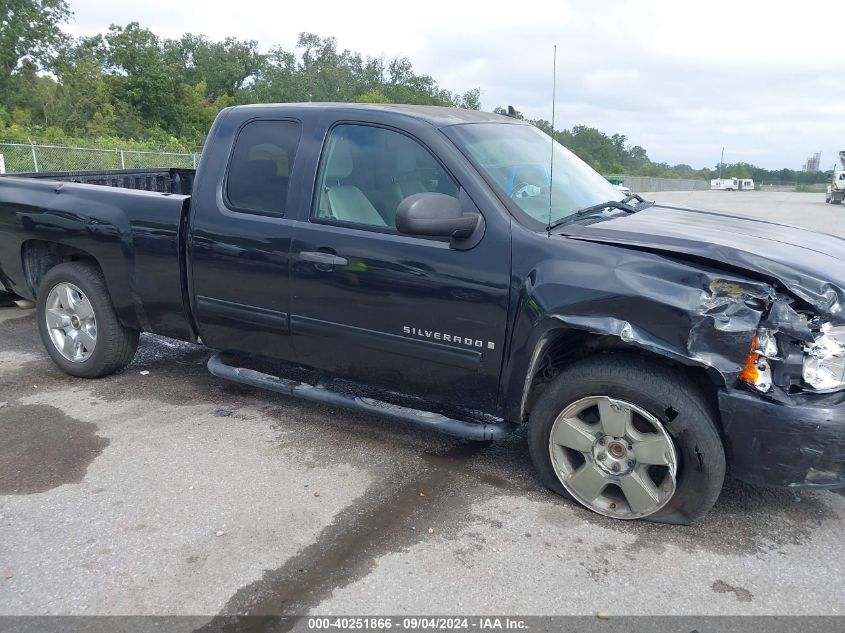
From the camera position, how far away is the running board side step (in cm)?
345

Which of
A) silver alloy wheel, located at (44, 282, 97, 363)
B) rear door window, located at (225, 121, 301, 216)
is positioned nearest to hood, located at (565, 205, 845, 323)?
rear door window, located at (225, 121, 301, 216)

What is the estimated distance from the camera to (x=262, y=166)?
13.2 feet

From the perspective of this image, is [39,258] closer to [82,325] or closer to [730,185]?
[82,325]

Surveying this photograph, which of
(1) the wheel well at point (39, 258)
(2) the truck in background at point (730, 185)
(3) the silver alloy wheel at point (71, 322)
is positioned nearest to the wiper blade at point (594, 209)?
(3) the silver alloy wheel at point (71, 322)

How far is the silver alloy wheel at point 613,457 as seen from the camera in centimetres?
306

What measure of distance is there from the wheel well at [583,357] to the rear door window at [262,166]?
1.70 m

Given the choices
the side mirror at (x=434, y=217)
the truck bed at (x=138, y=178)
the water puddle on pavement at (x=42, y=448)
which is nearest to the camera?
the side mirror at (x=434, y=217)

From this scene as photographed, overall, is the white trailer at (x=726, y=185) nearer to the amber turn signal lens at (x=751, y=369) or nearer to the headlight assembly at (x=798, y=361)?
the headlight assembly at (x=798, y=361)

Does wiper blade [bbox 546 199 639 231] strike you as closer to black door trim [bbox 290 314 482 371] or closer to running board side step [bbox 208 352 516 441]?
black door trim [bbox 290 314 482 371]

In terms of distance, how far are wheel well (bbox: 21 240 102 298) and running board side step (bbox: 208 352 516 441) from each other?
1.58 m

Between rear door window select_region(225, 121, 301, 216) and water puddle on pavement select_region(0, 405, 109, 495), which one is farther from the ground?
rear door window select_region(225, 121, 301, 216)

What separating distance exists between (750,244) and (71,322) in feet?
14.5

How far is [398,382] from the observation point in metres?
3.69

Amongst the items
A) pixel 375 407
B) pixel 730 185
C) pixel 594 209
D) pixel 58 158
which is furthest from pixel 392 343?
pixel 730 185
